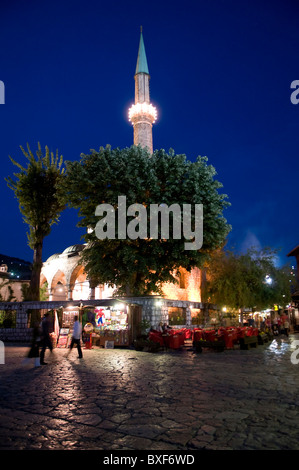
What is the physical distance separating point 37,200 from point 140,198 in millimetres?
8673

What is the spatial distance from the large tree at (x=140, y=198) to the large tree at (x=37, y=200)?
474 centimetres

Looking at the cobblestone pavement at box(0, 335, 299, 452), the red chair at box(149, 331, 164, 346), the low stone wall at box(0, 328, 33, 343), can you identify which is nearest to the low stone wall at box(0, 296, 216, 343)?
the low stone wall at box(0, 328, 33, 343)

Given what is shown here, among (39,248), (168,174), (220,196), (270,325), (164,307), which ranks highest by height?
(168,174)


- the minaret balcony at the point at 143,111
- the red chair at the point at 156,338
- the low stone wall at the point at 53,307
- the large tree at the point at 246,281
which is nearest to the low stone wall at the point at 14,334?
the low stone wall at the point at 53,307

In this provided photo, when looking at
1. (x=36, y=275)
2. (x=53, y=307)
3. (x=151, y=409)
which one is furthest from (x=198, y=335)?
(x=36, y=275)

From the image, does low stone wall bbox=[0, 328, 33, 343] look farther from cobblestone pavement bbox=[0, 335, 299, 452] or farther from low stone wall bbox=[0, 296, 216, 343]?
cobblestone pavement bbox=[0, 335, 299, 452]

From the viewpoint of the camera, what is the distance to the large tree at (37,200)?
870 inches

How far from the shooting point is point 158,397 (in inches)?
220

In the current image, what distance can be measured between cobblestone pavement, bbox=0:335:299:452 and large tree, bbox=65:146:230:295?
9.29 metres

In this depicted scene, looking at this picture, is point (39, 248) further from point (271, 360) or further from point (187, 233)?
point (271, 360)

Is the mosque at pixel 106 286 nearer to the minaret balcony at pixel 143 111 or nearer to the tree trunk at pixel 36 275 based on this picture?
the minaret balcony at pixel 143 111

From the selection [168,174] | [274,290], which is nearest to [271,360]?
[168,174]

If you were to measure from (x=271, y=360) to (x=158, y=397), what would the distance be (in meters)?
5.92
